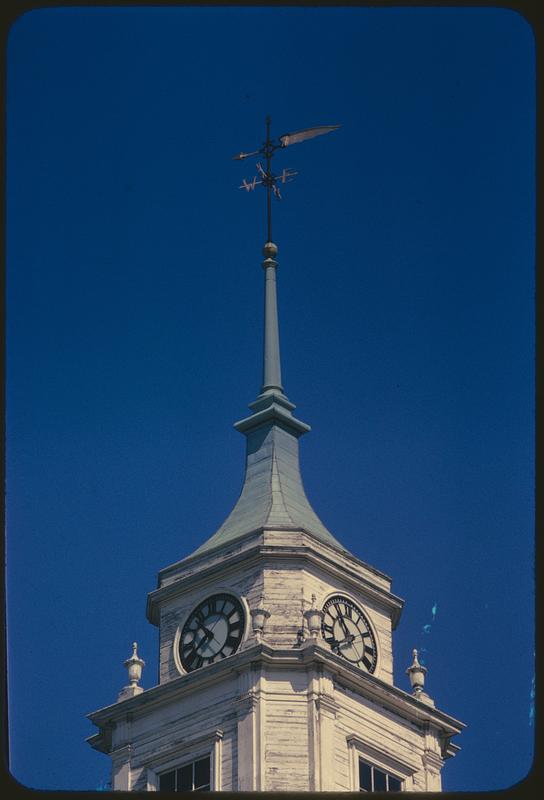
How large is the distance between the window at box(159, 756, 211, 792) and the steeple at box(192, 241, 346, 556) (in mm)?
6860

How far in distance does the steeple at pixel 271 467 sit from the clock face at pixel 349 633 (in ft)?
6.15

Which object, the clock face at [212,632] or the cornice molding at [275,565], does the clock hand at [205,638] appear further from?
the cornice molding at [275,565]

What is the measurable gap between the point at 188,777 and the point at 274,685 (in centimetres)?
338

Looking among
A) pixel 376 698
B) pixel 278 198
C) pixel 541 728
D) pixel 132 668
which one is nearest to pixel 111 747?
pixel 132 668

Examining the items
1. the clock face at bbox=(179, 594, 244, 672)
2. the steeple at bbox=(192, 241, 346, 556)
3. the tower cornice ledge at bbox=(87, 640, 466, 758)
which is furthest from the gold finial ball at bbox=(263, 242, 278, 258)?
the tower cornice ledge at bbox=(87, 640, 466, 758)

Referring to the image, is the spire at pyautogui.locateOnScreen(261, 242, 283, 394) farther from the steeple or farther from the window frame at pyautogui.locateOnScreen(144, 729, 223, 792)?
the window frame at pyautogui.locateOnScreen(144, 729, 223, 792)

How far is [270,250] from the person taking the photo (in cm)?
8619

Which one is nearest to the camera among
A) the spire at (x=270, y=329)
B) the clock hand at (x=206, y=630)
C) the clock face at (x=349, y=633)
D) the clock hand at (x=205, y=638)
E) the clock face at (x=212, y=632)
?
the clock face at (x=212, y=632)

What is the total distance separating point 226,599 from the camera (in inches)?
2985

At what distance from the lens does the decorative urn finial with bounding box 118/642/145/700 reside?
75125 mm

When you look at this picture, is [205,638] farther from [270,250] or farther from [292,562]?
[270,250]

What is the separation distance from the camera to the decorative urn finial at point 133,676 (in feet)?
246

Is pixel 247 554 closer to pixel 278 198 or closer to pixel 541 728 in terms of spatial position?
pixel 278 198

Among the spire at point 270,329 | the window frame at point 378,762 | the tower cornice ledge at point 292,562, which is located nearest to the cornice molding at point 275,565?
the tower cornice ledge at point 292,562
